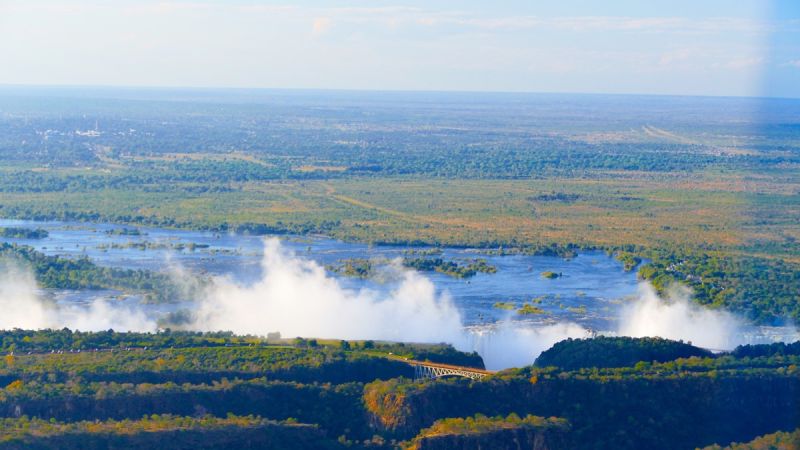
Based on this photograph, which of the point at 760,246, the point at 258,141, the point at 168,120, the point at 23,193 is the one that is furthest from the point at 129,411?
the point at 168,120

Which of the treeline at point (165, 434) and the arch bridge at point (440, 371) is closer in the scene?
the treeline at point (165, 434)

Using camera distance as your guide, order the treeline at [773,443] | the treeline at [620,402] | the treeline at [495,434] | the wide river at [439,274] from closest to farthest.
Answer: the treeline at [773,443], the treeline at [495,434], the treeline at [620,402], the wide river at [439,274]

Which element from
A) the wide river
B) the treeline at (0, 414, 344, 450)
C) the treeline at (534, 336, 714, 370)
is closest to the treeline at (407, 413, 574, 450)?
the treeline at (0, 414, 344, 450)

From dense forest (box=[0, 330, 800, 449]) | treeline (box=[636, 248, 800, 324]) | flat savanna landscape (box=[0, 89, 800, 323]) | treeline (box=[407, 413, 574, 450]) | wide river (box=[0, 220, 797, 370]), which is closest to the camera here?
dense forest (box=[0, 330, 800, 449])

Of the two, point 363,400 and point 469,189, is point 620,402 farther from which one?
point 469,189

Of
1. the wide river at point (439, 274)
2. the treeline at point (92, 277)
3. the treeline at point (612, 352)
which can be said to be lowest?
the wide river at point (439, 274)

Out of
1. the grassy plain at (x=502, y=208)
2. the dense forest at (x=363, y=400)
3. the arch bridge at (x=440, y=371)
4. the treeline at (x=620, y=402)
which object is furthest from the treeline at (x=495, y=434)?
the grassy plain at (x=502, y=208)

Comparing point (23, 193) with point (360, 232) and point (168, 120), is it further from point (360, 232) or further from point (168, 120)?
point (168, 120)

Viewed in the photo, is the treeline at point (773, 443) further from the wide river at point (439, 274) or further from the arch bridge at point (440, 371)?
the wide river at point (439, 274)

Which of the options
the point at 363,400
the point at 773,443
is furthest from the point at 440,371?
the point at 773,443

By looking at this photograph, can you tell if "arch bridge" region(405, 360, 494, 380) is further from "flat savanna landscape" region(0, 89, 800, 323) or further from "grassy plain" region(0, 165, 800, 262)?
"grassy plain" region(0, 165, 800, 262)
